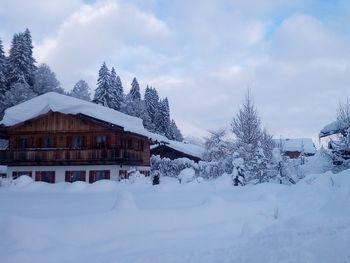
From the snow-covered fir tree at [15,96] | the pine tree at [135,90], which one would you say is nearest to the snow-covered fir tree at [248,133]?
the snow-covered fir tree at [15,96]

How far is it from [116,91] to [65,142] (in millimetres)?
31621

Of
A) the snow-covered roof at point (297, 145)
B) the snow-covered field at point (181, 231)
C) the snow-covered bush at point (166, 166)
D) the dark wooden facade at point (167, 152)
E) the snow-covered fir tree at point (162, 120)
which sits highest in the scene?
the snow-covered fir tree at point (162, 120)

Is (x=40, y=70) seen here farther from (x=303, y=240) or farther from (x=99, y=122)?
(x=303, y=240)

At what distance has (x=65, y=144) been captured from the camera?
32062 millimetres

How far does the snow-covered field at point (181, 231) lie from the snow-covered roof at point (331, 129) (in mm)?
11607

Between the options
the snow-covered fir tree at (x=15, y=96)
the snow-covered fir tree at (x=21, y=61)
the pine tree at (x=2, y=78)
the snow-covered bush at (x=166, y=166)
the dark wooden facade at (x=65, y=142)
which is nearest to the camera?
the dark wooden facade at (x=65, y=142)

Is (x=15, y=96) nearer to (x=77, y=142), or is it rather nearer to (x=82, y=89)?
(x=77, y=142)

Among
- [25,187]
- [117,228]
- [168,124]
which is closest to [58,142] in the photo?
[25,187]

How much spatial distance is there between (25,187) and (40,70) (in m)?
38.7

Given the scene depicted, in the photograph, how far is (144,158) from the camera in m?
38.4

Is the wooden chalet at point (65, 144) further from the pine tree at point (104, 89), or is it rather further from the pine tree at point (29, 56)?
the pine tree at point (104, 89)

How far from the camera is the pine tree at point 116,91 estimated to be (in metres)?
61.5

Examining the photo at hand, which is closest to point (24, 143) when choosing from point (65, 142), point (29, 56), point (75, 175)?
point (65, 142)

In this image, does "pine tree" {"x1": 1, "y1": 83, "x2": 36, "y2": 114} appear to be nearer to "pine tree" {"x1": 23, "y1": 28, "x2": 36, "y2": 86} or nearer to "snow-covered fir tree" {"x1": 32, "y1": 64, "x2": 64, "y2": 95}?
"snow-covered fir tree" {"x1": 32, "y1": 64, "x2": 64, "y2": 95}
